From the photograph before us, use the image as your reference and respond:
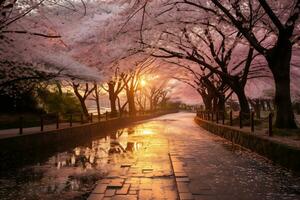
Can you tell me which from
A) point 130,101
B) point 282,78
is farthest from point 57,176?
point 130,101

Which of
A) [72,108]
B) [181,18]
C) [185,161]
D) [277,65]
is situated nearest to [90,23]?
[181,18]

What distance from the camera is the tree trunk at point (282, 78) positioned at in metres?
14.9

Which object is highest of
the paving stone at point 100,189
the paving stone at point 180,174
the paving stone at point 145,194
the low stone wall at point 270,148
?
the low stone wall at point 270,148

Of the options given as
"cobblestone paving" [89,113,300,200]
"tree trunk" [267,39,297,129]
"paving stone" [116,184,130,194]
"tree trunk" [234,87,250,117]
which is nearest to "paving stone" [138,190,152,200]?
"cobblestone paving" [89,113,300,200]

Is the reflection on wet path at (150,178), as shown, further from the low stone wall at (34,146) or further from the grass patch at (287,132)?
the grass patch at (287,132)

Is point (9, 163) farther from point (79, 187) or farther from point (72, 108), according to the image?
point (72, 108)

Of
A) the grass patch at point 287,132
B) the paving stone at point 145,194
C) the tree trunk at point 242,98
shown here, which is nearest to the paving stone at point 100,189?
the paving stone at point 145,194

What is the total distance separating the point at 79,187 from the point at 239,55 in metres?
26.9

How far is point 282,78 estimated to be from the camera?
600 inches

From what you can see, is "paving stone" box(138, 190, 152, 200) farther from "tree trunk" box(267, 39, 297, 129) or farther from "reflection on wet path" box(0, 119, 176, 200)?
"tree trunk" box(267, 39, 297, 129)

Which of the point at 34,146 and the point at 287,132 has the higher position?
the point at 287,132

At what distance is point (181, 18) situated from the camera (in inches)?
877

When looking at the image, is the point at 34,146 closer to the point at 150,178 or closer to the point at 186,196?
the point at 150,178

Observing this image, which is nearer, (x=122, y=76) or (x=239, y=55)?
(x=239, y=55)
